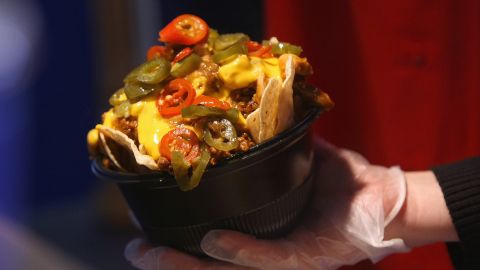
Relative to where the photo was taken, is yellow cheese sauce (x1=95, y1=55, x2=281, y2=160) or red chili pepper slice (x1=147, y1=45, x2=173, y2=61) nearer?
yellow cheese sauce (x1=95, y1=55, x2=281, y2=160)

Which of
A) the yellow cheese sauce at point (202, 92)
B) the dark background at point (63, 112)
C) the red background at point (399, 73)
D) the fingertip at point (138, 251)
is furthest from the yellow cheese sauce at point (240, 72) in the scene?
the dark background at point (63, 112)

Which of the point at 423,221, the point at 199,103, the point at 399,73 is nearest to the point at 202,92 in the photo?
the point at 199,103

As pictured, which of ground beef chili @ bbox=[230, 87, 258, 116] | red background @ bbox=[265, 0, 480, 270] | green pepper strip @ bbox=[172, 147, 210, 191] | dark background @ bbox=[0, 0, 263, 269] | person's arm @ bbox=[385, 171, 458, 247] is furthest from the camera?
dark background @ bbox=[0, 0, 263, 269]

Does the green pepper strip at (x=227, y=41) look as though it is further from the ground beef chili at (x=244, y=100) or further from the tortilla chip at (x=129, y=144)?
the tortilla chip at (x=129, y=144)

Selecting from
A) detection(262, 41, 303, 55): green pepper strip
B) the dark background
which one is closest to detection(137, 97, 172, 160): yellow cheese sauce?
detection(262, 41, 303, 55): green pepper strip

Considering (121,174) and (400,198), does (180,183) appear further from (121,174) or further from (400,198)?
(400,198)

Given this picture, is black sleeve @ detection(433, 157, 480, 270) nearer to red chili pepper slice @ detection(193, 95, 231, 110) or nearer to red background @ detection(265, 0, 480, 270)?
red background @ detection(265, 0, 480, 270)

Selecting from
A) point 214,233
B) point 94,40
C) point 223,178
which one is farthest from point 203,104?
point 94,40
